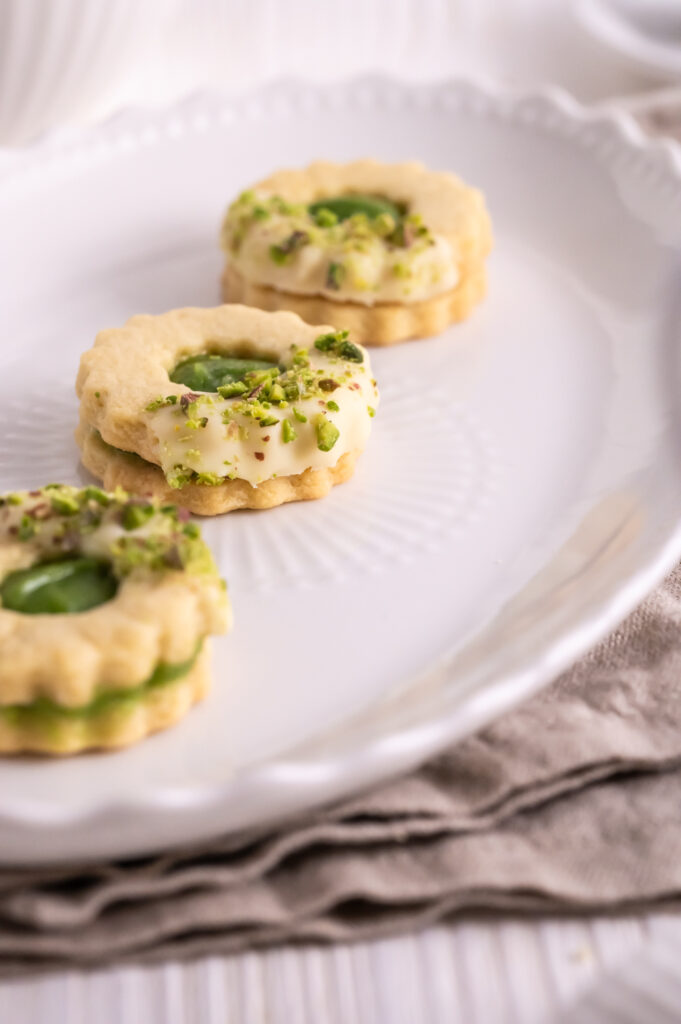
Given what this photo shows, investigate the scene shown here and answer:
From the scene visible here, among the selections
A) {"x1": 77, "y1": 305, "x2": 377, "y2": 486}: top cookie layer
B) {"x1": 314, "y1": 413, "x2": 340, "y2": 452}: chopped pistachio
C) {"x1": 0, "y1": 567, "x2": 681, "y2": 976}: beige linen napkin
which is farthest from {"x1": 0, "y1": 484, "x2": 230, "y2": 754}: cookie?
{"x1": 314, "y1": 413, "x2": 340, "y2": 452}: chopped pistachio

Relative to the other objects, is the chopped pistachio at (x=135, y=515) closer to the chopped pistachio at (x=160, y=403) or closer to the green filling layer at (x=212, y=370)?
the chopped pistachio at (x=160, y=403)

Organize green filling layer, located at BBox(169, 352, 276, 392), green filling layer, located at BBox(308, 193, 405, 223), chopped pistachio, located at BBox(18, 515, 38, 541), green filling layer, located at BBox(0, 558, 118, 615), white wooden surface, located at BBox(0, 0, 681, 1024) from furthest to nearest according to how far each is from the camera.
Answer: green filling layer, located at BBox(308, 193, 405, 223), green filling layer, located at BBox(169, 352, 276, 392), chopped pistachio, located at BBox(18, 515, 38, 541), green filling layer, located at BBox(0, 558, 118, 615), white wooden surface, located at BBox(0, 0, 681, 1024)

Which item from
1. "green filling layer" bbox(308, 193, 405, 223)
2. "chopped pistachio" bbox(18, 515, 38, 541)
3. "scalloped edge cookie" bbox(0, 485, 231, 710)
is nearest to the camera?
"scalloped edge cookie" bbox(0, 485, 231, 710)

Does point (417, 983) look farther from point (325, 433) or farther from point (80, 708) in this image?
point (325, 433)

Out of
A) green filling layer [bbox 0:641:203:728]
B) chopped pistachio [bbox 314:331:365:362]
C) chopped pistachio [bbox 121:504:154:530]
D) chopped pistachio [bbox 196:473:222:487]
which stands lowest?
green filling layer [bbox 0:641:203:728]

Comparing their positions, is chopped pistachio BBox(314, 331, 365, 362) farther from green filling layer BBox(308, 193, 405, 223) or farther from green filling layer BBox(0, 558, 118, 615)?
green filling layer BBox(0, 558, 118, 615)

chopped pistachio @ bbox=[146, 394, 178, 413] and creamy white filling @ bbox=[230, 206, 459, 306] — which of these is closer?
chopped pistachio @ bbox=[146, 394, 178, 413]

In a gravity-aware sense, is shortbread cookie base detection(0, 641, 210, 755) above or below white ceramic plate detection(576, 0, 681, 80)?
below

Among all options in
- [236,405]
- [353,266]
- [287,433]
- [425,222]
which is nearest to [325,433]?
[287,433]
